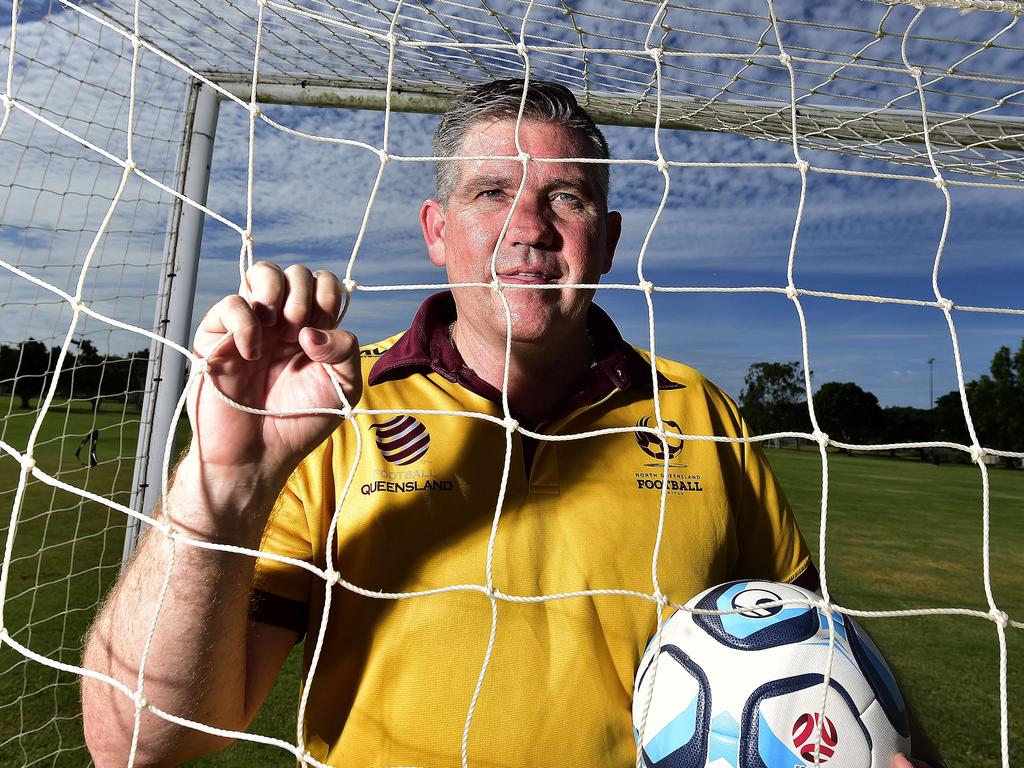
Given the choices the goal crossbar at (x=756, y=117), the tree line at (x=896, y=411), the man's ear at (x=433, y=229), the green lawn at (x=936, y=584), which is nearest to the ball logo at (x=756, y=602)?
the green lawn at (x=936, y=584)

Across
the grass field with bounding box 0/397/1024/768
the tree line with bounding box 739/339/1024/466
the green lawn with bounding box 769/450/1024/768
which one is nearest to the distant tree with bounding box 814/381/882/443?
the tree line with bounding box 739/339/1024/466

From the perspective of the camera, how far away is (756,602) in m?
1.27

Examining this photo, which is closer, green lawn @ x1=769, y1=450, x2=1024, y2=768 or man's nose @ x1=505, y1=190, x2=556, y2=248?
man's nose @ x1=505, y1=190, x2=556, y2=248

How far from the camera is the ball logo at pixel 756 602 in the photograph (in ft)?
4.11

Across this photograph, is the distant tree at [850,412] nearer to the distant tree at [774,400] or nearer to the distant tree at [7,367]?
the distant tree at [774,400]

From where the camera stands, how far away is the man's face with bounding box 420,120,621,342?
151 centimetres

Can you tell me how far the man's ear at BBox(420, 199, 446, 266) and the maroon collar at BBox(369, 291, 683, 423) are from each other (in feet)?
0.32

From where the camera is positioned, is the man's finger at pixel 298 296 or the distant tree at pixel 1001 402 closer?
the man's finger at pixel 298 296

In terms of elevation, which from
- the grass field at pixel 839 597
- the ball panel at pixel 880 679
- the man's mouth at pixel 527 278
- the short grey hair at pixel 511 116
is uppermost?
the short grey hair at pixel 511 116

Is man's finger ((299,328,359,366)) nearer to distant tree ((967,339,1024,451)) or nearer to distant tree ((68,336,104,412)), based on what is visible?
distant tree ((68,336,104,412))

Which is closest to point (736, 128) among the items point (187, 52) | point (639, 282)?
point (639, 282)

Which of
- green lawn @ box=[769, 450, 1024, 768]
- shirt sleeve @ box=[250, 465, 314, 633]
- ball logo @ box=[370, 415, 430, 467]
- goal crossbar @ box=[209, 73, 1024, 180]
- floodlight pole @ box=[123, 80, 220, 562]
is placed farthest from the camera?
green lawn @ box=[769, 450, 1024, 768]

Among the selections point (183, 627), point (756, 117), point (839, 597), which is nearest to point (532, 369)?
point (183, 627)

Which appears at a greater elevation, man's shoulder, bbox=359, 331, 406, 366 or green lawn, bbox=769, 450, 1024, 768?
man's shoulder, bbox=359, 331, 406, 366
